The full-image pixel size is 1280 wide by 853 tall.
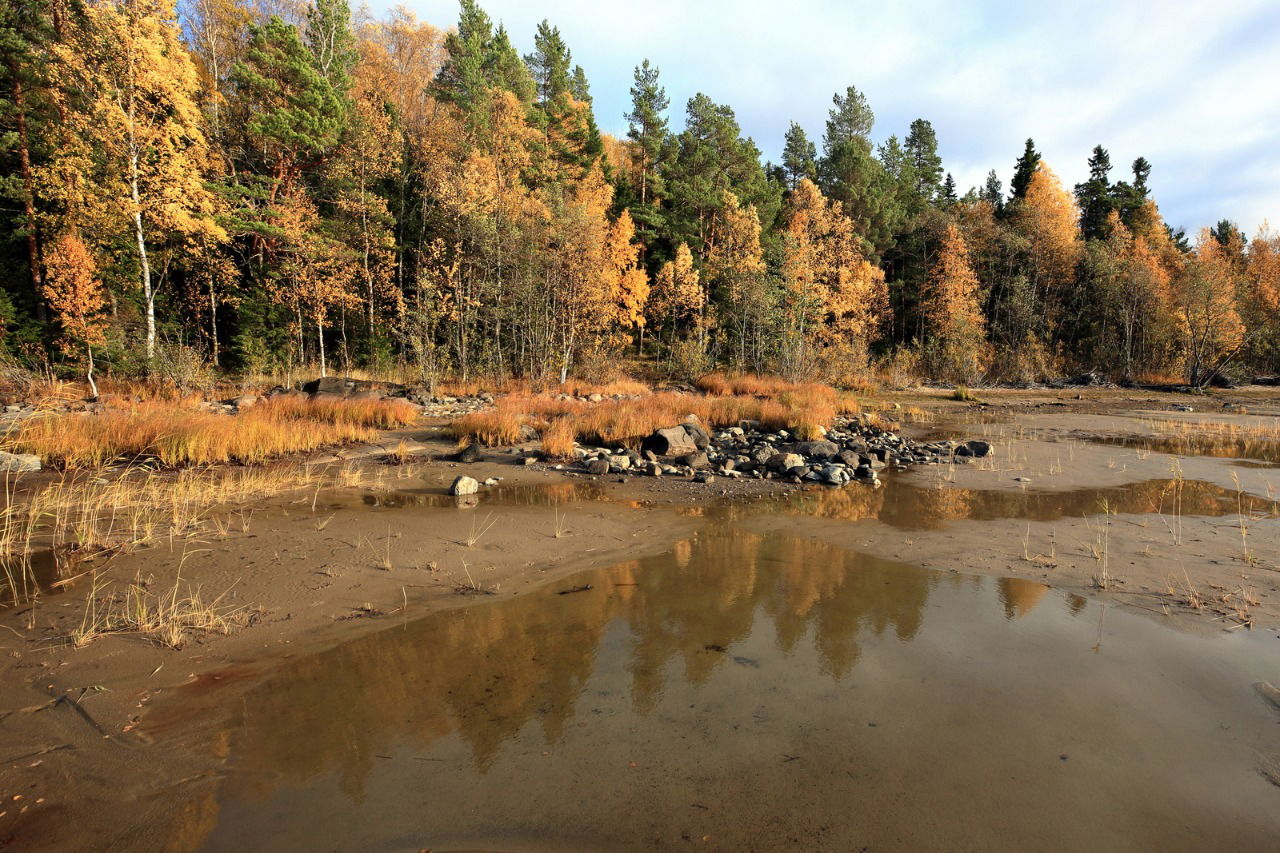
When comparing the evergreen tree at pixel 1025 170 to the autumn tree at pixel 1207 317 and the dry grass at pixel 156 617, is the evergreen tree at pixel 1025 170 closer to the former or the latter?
the autumn tree at pixel 1207 317

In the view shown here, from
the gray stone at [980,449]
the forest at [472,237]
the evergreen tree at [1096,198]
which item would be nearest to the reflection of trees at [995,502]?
the gray stone at [980,449]

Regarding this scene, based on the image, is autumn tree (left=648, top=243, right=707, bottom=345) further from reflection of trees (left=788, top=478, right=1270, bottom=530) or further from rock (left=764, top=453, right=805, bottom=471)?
reflection of trees (left=788, top=478, right=1270, bottom=530)

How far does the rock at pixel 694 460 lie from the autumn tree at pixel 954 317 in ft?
92.6

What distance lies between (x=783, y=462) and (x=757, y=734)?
777 cm

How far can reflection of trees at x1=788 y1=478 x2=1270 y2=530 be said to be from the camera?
320 inches

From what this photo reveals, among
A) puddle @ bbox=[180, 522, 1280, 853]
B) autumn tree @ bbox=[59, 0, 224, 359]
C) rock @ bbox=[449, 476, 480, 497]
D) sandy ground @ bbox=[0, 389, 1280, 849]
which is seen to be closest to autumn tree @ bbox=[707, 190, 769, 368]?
sandy ground @ bbox=[0, 389, 1280, 849]

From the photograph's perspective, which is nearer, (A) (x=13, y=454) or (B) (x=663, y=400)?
(A) (x=13, y=454)

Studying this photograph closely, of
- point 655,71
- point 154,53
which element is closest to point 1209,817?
point 154,53

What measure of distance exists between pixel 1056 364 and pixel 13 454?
150 feet

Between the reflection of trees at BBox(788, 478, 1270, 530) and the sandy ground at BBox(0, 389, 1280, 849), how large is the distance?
0.19 ft

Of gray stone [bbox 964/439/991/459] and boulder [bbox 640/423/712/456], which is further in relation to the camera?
gray stone [bbox 964/439/991/459]

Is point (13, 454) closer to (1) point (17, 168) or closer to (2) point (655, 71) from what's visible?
(1) point (17, 168)

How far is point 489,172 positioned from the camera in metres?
26.2

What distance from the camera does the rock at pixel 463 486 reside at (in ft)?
29.0
